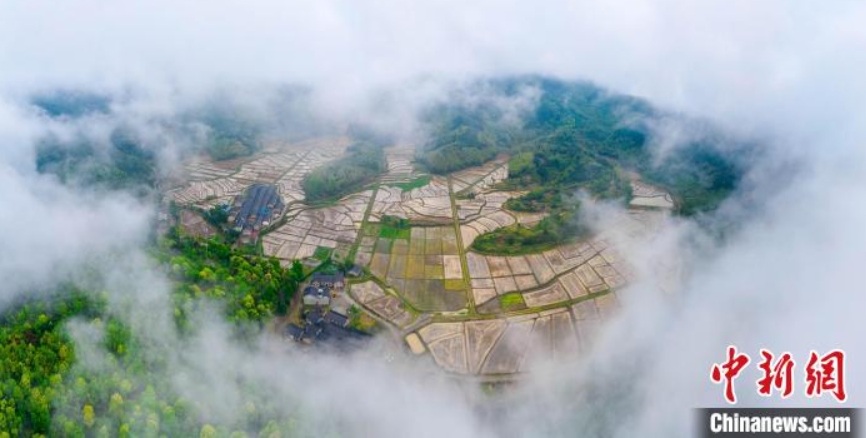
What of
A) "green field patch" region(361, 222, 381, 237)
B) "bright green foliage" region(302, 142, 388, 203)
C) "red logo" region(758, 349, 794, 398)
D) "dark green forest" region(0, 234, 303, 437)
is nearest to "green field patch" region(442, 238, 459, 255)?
"green field patch" region(361, 222, 381, 237)

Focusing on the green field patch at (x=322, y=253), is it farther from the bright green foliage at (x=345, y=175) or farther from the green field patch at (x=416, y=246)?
the bright green foliage at (x=345, y=175)

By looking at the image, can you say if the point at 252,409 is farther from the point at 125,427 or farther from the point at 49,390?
the point at 49,390

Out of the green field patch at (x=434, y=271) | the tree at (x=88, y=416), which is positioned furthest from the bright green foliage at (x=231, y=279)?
the green field patch at (x=434, y=271)

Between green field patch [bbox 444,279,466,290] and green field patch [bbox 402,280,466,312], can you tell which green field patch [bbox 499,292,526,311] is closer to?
green field patch [bbox 402,280,466,312]

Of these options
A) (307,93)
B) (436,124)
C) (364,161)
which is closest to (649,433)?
(364,161)

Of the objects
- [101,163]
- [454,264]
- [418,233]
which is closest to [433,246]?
[418,233]

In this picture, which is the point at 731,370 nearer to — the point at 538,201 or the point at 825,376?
the point at 825,376
